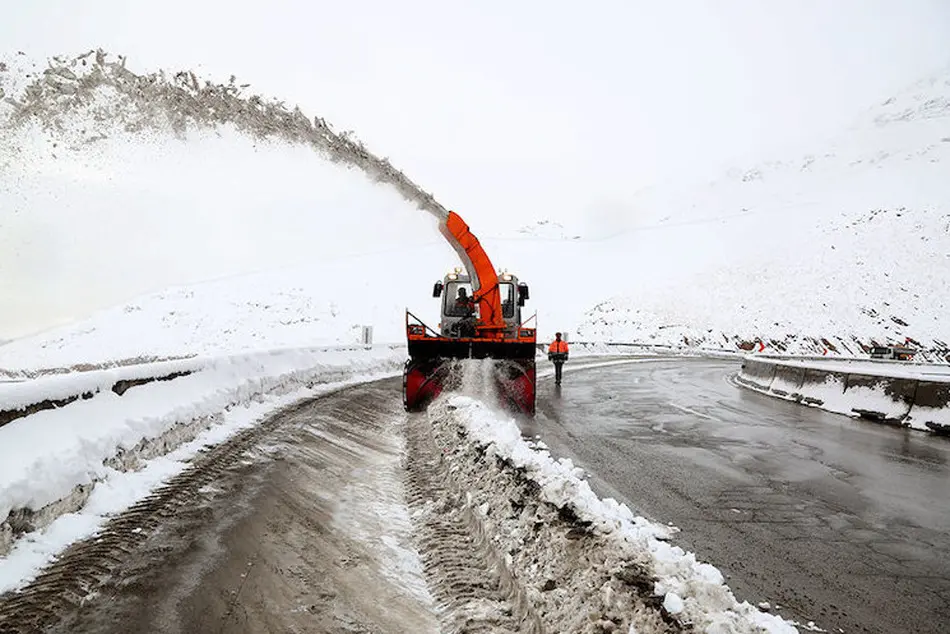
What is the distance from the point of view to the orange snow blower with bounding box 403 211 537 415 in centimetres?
1126

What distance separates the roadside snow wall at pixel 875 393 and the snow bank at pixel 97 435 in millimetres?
11850

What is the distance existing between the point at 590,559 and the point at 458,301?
32.0ft

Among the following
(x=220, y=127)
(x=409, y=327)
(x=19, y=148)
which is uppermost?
(x=220, y=127)

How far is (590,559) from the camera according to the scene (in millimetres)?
3488

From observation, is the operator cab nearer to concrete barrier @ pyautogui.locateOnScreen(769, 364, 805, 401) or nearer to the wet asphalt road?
the wet asphalt road

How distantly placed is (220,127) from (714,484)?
1015 centimetres

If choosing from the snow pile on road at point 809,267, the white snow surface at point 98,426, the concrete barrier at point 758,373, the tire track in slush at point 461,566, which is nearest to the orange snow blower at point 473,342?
the white snow surface at point 98,426

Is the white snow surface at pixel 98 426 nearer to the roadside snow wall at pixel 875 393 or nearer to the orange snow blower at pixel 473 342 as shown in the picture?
the orange snow blower at pixel 473 342

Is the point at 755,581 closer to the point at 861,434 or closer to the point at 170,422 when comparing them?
the point at 170,422

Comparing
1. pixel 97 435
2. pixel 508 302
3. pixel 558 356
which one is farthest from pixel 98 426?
pixel 558 356

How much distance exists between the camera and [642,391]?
16.2m

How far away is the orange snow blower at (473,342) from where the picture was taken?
11258 millimetres

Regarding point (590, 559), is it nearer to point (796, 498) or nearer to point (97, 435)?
point (796, 498)

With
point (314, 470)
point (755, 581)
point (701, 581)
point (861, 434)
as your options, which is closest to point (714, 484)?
point (755, 581)
